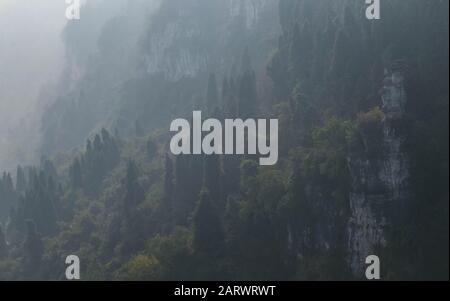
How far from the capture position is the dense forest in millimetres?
48438

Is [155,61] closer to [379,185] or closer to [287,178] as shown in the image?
[287,178]

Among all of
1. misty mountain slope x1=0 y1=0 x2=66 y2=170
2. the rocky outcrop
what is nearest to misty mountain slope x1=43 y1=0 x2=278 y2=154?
the rocky outcrop

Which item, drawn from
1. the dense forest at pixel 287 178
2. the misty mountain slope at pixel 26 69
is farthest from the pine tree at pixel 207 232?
the misty mountain slope at pixel 26 69

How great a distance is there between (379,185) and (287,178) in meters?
10.8

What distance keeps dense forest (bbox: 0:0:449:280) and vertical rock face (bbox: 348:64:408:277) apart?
9 centimetres

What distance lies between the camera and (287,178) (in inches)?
2260

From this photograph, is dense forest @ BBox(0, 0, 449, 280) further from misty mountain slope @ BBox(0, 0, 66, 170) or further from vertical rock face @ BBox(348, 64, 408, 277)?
misty mountain slope @ BBox(0, 0, 66, 170)

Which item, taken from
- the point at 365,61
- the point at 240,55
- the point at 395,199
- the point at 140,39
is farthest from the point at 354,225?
the point at 140,39

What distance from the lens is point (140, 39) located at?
12138 cm

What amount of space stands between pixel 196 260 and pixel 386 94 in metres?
22.9

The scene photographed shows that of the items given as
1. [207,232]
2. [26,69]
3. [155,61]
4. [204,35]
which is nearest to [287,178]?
[207,232]

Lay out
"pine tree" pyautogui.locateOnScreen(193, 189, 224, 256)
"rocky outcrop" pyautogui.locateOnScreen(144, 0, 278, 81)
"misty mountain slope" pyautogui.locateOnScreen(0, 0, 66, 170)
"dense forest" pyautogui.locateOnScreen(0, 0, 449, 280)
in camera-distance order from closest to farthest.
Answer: "dense forest" pyautogui.locateOnScreen(0, 0, 449, 280) < "pine tree" pyautogui.locateOnScreen(193, 189, 224, 256) < "rocky outcrop" pyautogui.locateOnScreen(144, 0, 278, 81) < "misty mountain slope" pyautogui.locateOnScreen(0, 0, 66, 170)
